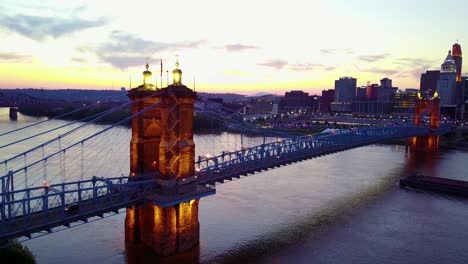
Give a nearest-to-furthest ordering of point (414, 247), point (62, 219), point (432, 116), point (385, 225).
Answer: point (62, 219) < point (414, 247) < point (385, 225) < point (432, 116)

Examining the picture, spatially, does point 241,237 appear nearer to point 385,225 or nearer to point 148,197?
point 148,197

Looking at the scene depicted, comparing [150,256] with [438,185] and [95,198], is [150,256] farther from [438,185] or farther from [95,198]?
[438,185]

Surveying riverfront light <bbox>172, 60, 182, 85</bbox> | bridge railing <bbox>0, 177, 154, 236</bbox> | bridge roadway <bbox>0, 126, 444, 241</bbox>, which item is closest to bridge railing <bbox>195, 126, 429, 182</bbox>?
bridge roadway <bbox>0, 126, 444, 241</bbox>

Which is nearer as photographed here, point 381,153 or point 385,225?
point 385,225

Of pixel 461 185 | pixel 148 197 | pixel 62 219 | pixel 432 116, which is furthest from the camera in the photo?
pixel 432 116

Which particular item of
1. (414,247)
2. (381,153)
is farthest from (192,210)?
(381,153)

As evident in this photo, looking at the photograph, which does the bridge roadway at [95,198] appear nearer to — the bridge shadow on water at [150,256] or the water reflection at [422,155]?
the bridge shadow on water at [150,256]

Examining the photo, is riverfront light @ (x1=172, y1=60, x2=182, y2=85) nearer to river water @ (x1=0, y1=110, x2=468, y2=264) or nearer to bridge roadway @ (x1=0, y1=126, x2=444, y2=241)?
bridge roadway @ (x1=0, y1=126, x2=444, y2=241)
